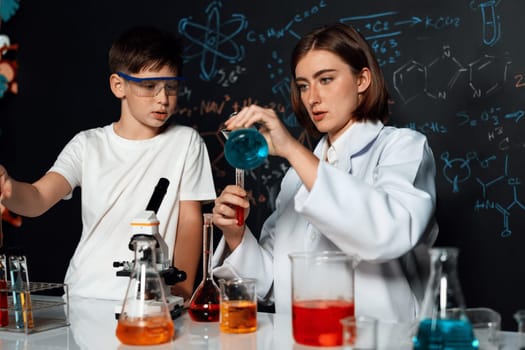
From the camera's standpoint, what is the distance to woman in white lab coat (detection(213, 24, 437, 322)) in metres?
1.48

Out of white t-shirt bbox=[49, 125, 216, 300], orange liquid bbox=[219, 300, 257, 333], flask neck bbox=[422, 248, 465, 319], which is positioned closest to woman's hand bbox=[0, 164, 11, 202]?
white t-shirt bbox=[49, 125, 216, 300]

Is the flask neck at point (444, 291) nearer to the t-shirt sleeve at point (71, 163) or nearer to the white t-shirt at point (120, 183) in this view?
the white t-shirt at point (120, 183)

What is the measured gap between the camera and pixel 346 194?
1.47m

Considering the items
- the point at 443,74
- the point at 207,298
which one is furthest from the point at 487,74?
the point at 207,298

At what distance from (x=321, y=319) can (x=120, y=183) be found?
50.5 inches

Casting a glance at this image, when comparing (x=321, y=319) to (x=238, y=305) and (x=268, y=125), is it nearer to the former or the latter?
(x=238, y=305)

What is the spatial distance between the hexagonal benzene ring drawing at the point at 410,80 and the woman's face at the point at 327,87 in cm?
119

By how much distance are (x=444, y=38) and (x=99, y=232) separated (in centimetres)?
181

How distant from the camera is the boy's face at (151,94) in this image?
224cm

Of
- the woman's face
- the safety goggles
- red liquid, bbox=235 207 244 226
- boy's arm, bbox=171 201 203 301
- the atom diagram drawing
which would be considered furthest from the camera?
the atom diagram drawing

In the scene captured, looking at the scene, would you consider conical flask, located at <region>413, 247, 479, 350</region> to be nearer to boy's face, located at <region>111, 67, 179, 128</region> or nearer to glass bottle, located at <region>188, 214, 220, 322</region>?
glass bottle, located at <region>188, 214, 220, 322</region>

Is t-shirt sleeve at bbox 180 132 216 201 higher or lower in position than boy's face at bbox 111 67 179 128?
lower

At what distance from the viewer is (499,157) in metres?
2.95

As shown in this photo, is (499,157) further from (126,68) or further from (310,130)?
(126,68)
